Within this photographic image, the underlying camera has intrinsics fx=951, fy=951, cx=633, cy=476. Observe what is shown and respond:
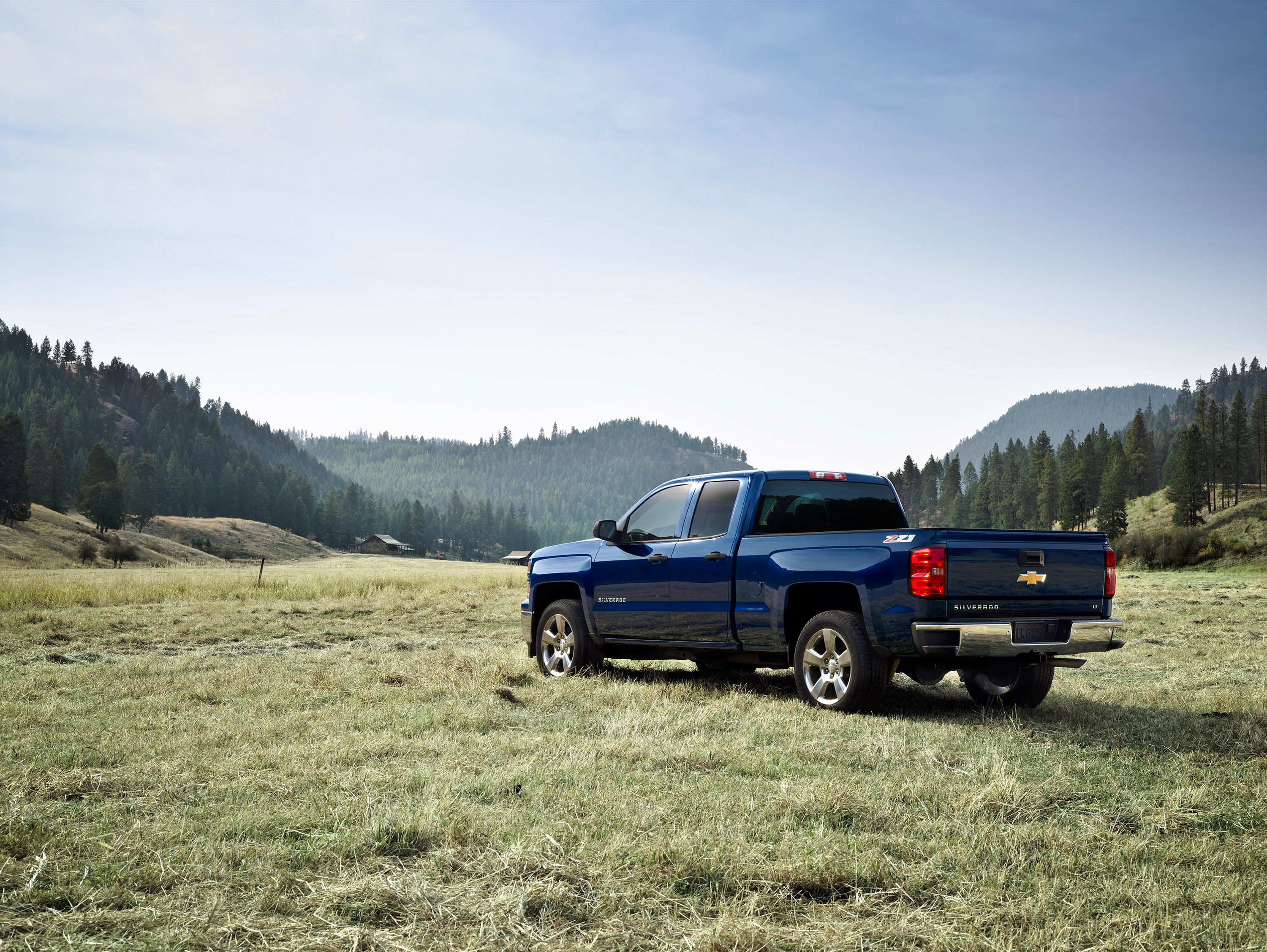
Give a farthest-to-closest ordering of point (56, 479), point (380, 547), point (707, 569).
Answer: point (380, 547) < point (56, 479) < point (707, 569)

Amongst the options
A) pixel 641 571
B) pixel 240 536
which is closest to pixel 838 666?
pixel 641 571

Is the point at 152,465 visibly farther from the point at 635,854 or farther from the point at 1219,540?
the point at 635,854

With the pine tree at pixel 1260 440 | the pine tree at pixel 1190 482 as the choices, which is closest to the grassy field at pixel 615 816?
the pine tree at pixel 1190 482

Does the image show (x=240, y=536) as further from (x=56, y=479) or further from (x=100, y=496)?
(x=100, y=496)

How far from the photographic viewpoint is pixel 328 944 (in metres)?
3.31

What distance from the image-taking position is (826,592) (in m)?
8.62

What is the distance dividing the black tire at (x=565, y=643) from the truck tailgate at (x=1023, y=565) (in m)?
4.49

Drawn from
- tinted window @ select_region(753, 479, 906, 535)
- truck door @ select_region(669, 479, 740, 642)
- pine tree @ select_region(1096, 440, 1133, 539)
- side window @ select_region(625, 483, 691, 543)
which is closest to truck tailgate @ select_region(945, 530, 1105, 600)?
tinted window @ select_region(753, 479, 906, 535)

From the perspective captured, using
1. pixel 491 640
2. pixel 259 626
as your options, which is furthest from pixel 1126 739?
pixel 259 626

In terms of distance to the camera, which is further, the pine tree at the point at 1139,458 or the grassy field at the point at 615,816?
the pine tree at the point at 1139,458

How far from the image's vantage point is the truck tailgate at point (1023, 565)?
7574mm

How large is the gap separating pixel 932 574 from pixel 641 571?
349 cm

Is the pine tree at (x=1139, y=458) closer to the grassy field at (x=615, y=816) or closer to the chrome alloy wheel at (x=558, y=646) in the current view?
the chrome alloy wheel at (x=558, y=646)

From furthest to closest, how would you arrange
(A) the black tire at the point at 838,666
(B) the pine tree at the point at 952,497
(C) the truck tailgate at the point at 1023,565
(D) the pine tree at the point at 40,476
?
(B) the pine tree at the point at 952,497 < (D) the pine tree at the point at 40,476 < (A) the black tire at the point at 838,666 < (C) the truck tailgate at the point at 1023,565
